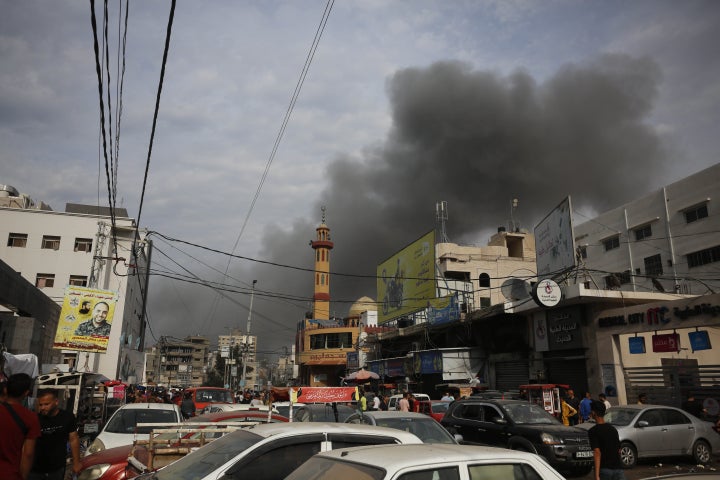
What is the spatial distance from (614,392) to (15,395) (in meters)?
21.4

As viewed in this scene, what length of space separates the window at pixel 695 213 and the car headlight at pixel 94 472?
35.0 m

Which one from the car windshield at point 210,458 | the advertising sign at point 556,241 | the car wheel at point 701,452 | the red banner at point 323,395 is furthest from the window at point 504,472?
the advertising sign at point 556,241

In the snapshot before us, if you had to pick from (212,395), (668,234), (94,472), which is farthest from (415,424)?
(668,234)

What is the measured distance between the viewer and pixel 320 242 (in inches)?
3386

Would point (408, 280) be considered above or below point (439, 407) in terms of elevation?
above

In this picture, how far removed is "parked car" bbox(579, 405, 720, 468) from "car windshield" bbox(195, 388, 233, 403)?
15119 millimetres

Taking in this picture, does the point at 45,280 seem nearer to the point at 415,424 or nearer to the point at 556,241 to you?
the point at 556,241

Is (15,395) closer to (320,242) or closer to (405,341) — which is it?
(405,341)

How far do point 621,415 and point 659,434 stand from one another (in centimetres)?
90

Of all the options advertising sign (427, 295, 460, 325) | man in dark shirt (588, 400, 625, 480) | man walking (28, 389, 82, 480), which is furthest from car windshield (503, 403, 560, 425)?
advertising sign (427, 295, 460, 325)

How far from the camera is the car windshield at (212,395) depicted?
2230cm

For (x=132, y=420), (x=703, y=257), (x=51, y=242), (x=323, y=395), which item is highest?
(x=51, y=242)

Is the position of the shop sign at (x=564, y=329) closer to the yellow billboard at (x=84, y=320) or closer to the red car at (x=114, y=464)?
the red car at (x=114, y=464)

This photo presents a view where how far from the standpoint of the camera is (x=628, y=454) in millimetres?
12172
